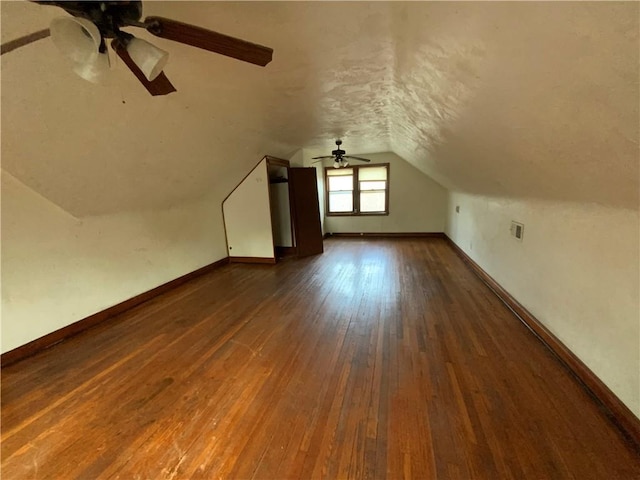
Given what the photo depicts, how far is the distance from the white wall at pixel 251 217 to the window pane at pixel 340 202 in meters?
2.98

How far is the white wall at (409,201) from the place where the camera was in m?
6.73

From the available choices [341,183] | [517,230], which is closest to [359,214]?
[341,183]

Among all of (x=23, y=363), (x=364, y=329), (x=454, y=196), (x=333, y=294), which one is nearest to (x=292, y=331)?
(x=364, y=329)

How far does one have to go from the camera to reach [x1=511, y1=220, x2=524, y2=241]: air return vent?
2721 millimetres

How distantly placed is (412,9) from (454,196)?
505 cm

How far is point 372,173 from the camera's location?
703 cm

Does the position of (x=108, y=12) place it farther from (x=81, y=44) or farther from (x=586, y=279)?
(x=586, y=279)

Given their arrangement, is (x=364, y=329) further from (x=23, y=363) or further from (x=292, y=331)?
(x=23, y=363)

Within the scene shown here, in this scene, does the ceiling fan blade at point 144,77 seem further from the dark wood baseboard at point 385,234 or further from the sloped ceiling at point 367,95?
the dark wood baseboard at point 385,234

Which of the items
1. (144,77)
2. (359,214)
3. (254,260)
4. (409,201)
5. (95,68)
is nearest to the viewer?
(95,68)

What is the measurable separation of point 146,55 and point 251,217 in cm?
383

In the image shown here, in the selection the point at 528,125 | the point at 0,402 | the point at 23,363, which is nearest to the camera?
the point at 528,125

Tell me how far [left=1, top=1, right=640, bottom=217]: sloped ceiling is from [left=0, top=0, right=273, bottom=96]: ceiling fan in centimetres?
47

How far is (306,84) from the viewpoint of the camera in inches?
93.3
